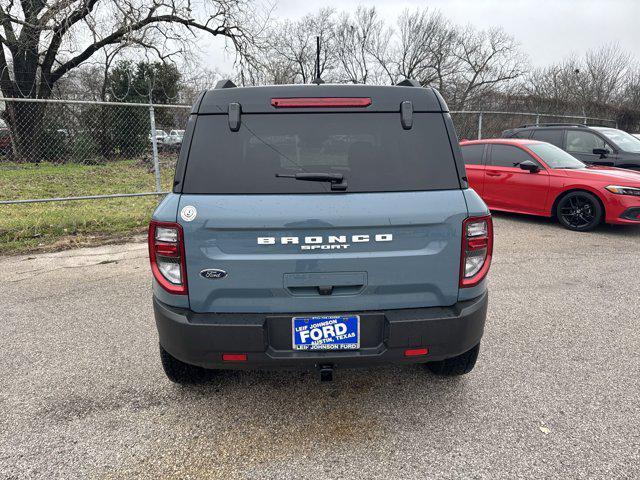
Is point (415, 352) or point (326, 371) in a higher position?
point (415, 352)

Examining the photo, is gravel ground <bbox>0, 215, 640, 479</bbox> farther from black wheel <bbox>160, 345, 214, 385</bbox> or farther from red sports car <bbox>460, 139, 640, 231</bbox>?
red sports car <bbox>460, 139, 640, 231</bbox>

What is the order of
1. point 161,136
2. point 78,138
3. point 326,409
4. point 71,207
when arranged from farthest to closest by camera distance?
point 161,136 → point 78,138 → point 71,207 → point 326,409

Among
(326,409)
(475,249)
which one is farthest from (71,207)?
(475,249)

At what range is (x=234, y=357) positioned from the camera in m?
2.12

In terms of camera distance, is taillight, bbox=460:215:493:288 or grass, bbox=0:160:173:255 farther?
grass, bbox=0:160:173:255

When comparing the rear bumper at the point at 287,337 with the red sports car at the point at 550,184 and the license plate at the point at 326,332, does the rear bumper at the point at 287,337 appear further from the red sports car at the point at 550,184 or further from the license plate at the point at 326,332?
the red sports car at the point at 550,184

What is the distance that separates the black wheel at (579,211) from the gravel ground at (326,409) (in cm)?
327

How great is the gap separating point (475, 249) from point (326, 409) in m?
1.29

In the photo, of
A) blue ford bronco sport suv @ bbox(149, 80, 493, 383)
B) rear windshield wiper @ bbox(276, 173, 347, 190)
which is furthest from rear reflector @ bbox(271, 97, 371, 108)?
rear windshield wiper @ bbox(276, 173, 347, 190)

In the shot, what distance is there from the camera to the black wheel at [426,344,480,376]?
2640mm

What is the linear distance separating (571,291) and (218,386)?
12.2 ft

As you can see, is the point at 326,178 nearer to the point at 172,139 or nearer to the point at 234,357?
the point at 234,357

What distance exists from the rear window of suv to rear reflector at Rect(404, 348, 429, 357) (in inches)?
32.7

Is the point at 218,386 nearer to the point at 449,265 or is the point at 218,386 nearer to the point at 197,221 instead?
the point at 197,221
